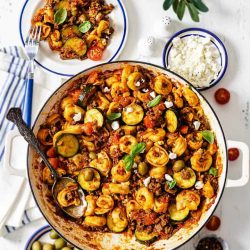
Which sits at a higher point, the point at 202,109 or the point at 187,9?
the point at 187,9

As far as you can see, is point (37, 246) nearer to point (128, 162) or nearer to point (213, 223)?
point (128, 162)

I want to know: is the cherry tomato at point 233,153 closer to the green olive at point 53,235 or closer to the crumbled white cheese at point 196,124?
the crumbled white cheese at point 196,124

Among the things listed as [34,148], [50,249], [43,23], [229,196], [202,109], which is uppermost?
[43,23]

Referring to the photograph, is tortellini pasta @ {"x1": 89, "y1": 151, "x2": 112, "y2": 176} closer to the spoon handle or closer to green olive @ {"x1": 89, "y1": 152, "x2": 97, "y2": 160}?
green olive @ {"x1": 89, "y1": 152, "x2": 97, "y2": 160}

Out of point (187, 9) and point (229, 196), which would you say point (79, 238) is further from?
point (187, 9)

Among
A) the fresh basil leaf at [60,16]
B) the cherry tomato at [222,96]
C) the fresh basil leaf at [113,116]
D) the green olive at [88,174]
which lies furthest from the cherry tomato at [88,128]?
the cherry tomato at [222,96]

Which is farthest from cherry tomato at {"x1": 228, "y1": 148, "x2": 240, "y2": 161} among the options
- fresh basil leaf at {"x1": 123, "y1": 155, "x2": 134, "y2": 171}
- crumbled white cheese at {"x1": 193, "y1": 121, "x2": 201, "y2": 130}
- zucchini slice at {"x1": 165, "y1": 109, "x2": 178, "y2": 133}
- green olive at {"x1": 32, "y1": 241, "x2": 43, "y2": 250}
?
green olive at {"x1": 32, "y1": 241, "x2": 43, "y2": 250}

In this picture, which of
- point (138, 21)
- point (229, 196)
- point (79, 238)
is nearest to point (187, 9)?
point (138, 21)
